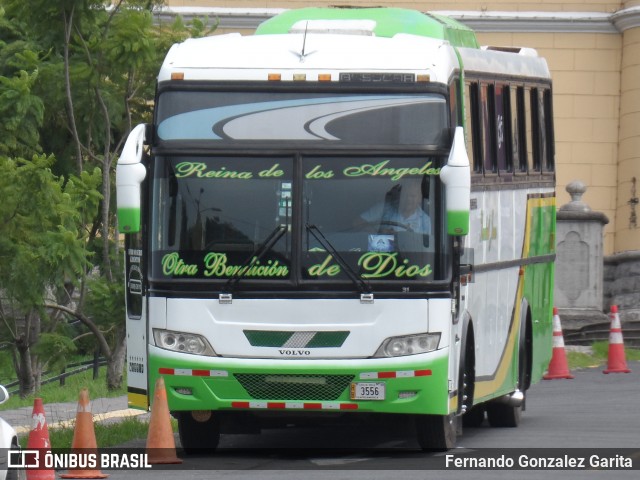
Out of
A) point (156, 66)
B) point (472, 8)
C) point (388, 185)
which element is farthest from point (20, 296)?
point (472, 8)

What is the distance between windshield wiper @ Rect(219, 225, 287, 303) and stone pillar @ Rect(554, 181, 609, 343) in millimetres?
14750

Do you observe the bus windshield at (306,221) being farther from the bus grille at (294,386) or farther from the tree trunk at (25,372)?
the tree trunk at (25,372)

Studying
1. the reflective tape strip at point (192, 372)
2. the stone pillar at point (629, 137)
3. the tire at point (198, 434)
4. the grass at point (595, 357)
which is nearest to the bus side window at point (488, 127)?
the tire at point (198, 434)

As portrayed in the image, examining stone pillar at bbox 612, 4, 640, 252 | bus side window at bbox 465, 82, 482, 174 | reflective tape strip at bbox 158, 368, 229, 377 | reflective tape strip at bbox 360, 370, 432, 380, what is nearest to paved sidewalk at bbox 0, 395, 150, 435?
reflective tape strip at bbox 158, 368, 229, 377

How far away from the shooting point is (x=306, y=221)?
42.9 feet

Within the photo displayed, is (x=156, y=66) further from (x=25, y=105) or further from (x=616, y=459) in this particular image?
(x=616, y=459)

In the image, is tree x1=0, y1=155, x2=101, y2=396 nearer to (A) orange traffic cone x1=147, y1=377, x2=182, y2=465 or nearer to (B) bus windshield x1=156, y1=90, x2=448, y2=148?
(B) bus windshield x1=156, y1=90, x2=448, y2=148

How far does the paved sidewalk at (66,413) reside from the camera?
53.1 feet

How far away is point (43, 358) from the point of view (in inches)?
832

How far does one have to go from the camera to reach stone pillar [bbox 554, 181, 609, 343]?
27.3m

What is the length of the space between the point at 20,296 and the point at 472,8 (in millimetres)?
13057

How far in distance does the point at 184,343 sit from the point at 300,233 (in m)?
1.19

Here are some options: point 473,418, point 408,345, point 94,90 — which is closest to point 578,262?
point 94,90

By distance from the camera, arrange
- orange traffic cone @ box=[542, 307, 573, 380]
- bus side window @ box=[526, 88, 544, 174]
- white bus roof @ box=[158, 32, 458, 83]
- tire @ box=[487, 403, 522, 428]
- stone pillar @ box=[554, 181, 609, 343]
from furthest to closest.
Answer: stone pillar @ box=[554, 181, 609, 343]
orange traffic cone @ box=[542, 307, 573, 380]
bus side window @ box=[526, 88, 544, 174]
tire @ box=[487, 403, 522, 428]
white bus roof @ box=[158, 32, 458, 83]
